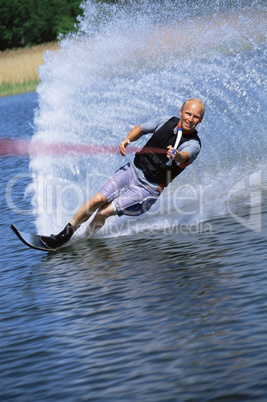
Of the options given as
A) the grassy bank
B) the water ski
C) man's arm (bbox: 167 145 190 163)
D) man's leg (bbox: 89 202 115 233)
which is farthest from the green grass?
man's arm (bbox: 167 145 190 163)

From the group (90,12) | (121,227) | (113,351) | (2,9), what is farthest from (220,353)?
(2,9)

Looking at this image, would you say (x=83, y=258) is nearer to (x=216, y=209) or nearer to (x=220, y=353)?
(x=216, y=209)

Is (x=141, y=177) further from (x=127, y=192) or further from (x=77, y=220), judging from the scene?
(x=77, y=220)

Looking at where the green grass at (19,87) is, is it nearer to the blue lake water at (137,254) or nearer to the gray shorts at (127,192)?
the blue lake water at (137,254)

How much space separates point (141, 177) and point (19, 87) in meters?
26.2

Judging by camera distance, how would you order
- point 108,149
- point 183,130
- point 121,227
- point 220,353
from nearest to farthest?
point 220,353 < point 183,130 < point 121,227 < point 108,149

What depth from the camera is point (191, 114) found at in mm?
7242

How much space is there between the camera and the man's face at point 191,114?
7.23 meters

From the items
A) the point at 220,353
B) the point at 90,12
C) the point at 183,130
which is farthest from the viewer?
the point at 90,12

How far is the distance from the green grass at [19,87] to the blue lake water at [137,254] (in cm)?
1679

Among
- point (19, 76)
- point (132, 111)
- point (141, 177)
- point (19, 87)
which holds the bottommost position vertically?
point (141, 177)

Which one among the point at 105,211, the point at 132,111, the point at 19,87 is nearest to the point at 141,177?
the point at 105,211

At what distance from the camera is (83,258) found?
25.5 feet

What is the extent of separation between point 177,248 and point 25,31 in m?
55.0
